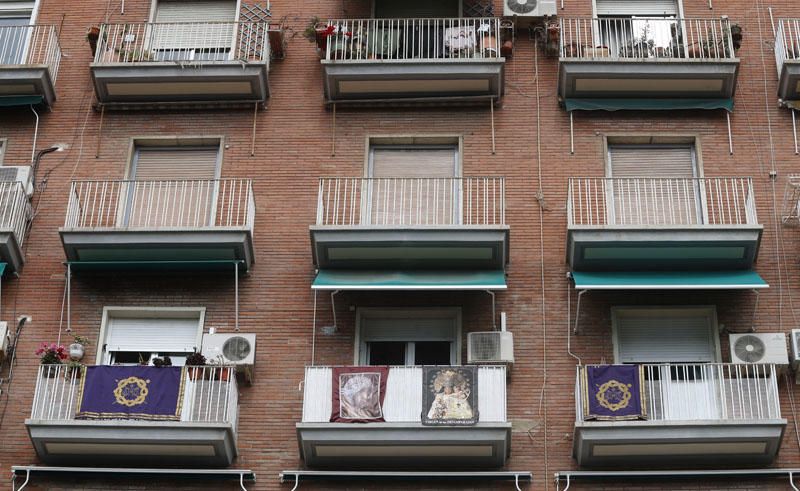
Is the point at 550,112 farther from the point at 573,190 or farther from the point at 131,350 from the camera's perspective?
the point at 131,350

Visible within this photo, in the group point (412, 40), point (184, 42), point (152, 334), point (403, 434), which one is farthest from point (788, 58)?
point (152, 334)

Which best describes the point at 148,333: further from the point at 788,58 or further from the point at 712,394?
the point at 788,58

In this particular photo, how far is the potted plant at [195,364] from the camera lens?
18.8 m

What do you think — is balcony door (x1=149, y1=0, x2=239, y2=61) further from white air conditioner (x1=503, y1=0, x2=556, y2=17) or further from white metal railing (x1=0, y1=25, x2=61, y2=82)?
white air conditioner (x1=503, y1=0, x2=556, y2=17)

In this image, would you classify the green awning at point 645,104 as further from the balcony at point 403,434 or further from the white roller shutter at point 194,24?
the white roller shutter at point 194,24

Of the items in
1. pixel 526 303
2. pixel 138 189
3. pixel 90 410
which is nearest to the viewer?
pixel 90 410

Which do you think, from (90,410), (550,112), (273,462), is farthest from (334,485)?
(550,112)

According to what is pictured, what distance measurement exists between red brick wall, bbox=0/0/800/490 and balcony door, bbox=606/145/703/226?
0.35 metres

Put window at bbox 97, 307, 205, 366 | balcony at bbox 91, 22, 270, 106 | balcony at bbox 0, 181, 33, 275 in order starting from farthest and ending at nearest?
balcony at bbox 91, 22, 270, 106
balcony at bbox 0, 181, 33, 275
window at bbox 97, 307, 205, 366

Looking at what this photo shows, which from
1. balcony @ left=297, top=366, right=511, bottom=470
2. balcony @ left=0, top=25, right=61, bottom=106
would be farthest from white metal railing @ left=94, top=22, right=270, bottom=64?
balcony @ left=297, top=366, right=511, bottom=470

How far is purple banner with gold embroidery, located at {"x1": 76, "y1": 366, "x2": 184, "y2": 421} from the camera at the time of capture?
1844 centimetres

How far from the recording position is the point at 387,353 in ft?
66.0

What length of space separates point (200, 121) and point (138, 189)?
1.77m

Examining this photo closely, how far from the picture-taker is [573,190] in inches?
822
